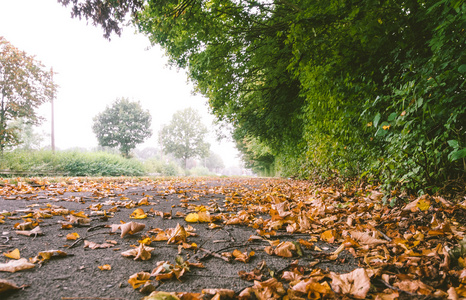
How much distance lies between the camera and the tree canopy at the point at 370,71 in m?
1.87

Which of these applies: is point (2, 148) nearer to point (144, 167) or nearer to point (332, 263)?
point (144, 167)

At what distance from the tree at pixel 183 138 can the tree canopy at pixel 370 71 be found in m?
31.9

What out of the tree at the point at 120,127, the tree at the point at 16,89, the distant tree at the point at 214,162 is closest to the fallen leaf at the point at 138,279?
the tree at the point at 16,89

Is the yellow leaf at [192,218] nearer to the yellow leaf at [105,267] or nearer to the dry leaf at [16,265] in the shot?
the yellow leaf at [105,267]

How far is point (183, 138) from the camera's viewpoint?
38.3 m

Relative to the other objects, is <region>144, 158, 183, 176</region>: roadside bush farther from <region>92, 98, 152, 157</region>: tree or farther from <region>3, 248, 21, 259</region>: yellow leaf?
<region>3, 248, 21, 259</region>: yellow leaf

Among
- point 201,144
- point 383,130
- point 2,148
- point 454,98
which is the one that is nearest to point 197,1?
point 383,130

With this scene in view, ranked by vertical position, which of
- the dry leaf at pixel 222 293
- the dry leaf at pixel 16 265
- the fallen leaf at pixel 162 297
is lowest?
the dry leaf at pixel 222 293

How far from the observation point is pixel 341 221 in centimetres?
226

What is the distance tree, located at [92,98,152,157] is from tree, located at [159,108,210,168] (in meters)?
12.1

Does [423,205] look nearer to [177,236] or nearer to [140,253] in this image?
[177,236]

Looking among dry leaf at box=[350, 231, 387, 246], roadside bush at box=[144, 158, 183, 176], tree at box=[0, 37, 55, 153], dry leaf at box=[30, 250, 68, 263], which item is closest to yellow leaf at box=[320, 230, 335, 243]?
dry leaf at box=[350, 231, 387, 246]

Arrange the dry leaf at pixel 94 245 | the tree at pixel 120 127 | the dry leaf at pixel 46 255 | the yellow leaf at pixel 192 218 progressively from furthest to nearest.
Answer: the tree at pixel 120 127, the yellow leaf at pixel 192 218, the dry leaf at pixel 94 245, the dry leaf at pixel 46 255

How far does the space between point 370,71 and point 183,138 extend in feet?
121
